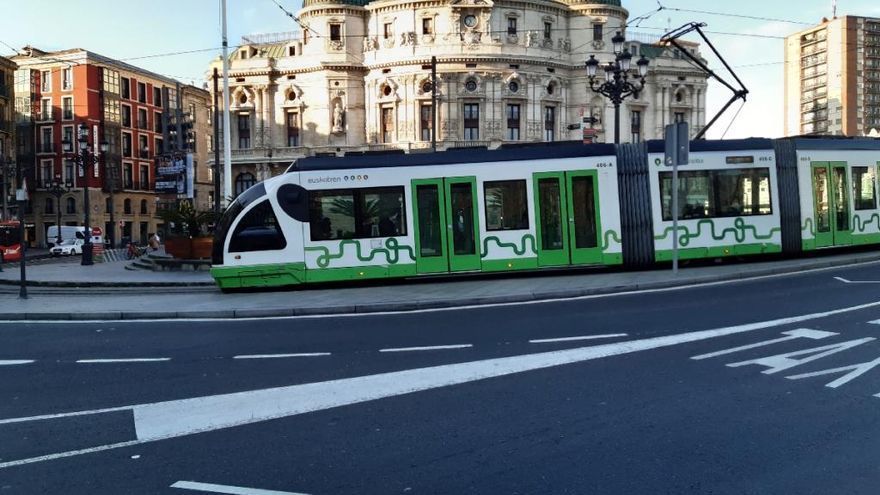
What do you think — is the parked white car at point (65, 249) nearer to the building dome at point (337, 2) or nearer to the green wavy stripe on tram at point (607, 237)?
the building dome at point (337, 2)

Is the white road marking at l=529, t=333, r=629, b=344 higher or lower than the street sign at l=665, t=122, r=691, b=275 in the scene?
lower

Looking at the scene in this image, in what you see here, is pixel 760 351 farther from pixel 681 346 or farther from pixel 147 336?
pixel 147 336

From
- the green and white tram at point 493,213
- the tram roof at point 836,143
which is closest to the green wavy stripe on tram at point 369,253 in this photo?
the green and white tram at point 493,213

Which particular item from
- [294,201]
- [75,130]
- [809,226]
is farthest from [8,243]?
[809,226]

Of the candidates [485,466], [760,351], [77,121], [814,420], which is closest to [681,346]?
[760,351]

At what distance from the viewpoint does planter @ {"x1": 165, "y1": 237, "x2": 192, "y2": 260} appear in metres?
20.9

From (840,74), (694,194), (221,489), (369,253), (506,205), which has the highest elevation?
(840,74)

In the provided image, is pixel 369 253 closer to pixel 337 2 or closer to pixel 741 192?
pixel 741 192

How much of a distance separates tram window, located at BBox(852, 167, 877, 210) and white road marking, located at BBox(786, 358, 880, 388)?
12025 mm

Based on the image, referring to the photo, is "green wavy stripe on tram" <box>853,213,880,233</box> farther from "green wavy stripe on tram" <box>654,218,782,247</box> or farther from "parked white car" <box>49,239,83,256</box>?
"parked white car" <box>49,239,83,256</box>

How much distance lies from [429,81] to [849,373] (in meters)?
54.9

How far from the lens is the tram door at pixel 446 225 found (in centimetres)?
1471

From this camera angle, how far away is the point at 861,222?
56.1 ft

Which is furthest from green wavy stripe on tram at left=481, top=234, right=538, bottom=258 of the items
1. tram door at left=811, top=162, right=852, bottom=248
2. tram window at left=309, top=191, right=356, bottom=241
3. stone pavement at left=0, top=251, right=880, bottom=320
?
tram door at left=811, top=162, right=852, bottom=248
